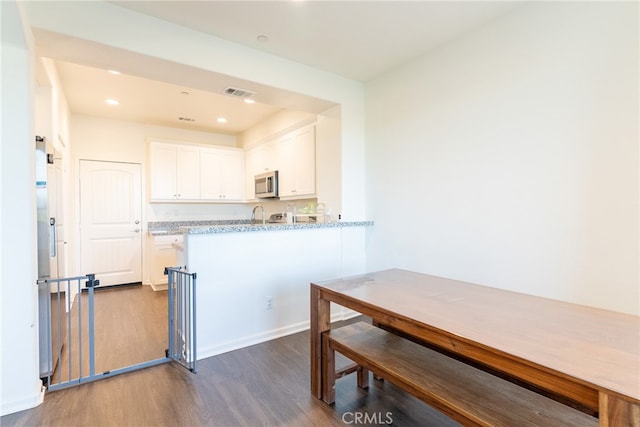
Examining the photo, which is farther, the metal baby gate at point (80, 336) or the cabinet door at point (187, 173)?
the cabinet door at point (187, 173)

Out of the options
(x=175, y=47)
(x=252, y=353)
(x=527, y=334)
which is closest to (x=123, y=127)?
(x=175, y=47)

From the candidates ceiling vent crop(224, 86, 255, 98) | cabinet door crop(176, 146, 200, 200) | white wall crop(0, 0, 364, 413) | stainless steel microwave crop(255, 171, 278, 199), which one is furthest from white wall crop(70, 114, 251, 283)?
white wall crop(0, 0, 364, 413)

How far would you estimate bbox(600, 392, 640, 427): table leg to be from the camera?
2.66 feet

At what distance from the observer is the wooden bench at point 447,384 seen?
126 centimetres

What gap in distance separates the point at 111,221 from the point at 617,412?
597cm

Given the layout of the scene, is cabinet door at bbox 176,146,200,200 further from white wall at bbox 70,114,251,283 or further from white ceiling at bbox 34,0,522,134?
white ceiling at bbox 34,0,522,134

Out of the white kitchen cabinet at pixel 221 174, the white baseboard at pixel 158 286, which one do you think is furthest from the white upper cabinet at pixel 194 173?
the white baseboard at pixel 158 286

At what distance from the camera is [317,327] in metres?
1.98

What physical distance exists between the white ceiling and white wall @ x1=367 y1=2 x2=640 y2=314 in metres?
0.28

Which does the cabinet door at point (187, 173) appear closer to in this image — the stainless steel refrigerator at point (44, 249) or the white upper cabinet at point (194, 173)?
the white upper cabinet at point (194, 173)

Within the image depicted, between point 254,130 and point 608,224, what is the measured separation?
16.4 feet

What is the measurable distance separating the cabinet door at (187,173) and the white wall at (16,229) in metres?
3.44

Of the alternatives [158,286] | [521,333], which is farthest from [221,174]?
[521,333]

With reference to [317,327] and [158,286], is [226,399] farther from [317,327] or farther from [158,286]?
[158,286]
